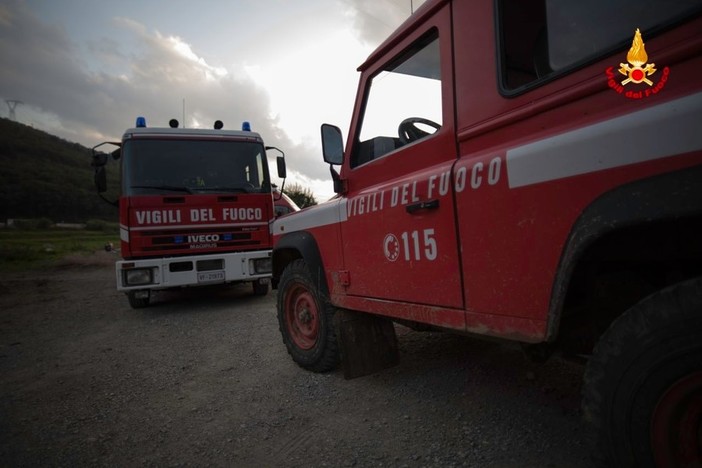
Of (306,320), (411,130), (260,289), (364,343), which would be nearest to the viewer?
(411,130)

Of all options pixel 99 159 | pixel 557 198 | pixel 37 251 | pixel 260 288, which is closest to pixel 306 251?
pixel 557 198

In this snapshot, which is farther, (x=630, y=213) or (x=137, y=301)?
(x=137, y=301)

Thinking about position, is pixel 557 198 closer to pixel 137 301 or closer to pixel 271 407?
pixel 271 407

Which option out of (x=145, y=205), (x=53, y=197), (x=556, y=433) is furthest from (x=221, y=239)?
(x=53, y=197)

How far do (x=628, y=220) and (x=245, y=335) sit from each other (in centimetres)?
402

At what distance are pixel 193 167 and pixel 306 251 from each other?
3.73m

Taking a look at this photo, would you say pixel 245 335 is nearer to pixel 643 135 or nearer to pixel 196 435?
pixel 196 435

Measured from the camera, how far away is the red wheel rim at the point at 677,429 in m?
1.08

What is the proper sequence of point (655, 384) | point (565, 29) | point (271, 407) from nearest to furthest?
point (655, 384) < point (565, 29) < point (271, 407)

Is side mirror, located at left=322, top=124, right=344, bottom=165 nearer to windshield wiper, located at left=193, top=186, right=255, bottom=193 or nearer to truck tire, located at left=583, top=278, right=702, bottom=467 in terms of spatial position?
truck tire, located at left=583, top=278, right=702, bottom=467

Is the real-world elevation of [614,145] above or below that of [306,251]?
above

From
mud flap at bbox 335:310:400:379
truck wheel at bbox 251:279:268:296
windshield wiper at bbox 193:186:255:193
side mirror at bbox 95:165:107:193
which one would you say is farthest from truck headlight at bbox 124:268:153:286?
mud flap at bbox 335:310:400:379

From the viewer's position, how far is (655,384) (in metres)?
1.08

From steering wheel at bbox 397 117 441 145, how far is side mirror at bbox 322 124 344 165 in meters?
0.49
